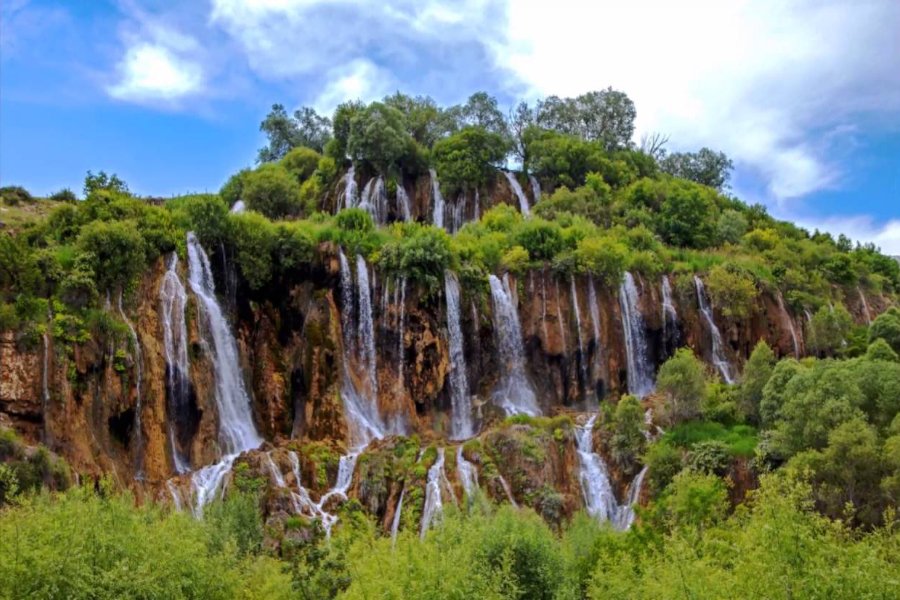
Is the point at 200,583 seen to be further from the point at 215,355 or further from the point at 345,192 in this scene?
the point at 345,192

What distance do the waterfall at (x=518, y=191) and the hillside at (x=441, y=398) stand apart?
8.34ft

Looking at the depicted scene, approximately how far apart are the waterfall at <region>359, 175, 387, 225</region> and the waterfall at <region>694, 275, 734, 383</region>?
22.6m

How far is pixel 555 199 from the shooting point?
63.8 m

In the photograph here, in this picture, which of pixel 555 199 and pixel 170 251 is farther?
pixel 555 199

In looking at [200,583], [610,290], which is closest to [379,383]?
[610,290]

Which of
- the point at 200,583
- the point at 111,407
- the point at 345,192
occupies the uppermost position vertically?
the point at 345,192

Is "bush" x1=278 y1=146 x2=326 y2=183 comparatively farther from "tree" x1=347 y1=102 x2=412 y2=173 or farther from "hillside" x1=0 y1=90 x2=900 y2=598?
"hillside" x1=0 y1=90 x2=900 y2=598

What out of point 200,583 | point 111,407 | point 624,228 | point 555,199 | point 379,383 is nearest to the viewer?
point 200,583

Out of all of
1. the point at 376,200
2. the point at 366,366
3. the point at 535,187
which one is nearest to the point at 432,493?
the point at 366,366

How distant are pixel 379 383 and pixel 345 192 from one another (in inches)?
962

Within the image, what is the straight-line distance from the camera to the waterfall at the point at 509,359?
45562 millimetres

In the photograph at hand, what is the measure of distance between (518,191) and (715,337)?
73.1 feet

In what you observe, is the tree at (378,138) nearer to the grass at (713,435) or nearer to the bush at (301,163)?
the bush at (301,163)

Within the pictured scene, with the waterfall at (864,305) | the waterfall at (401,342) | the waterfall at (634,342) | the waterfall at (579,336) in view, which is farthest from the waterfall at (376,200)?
the waterfall at (864,305)
